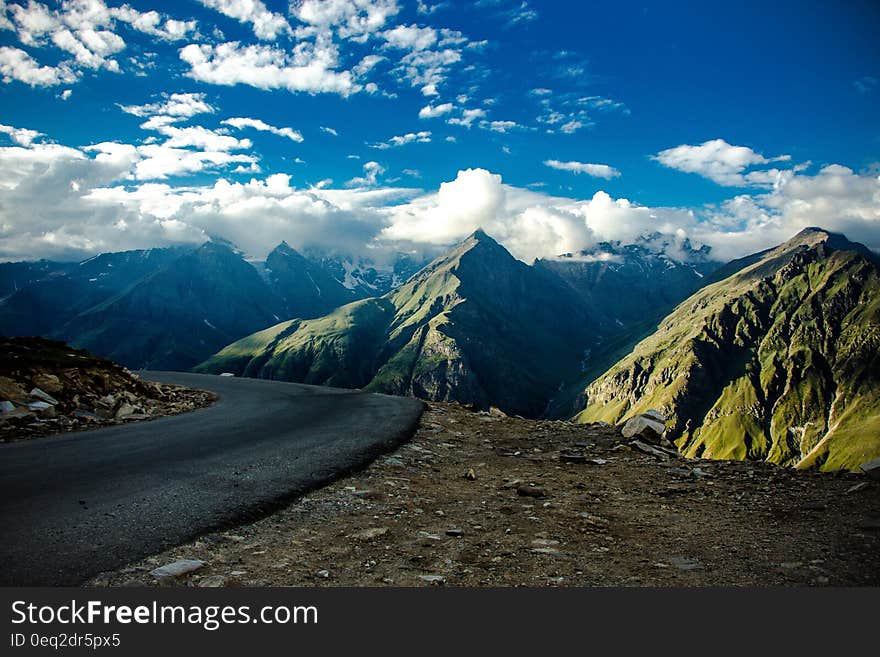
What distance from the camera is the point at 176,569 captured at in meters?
6.54

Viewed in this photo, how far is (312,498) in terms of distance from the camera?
10320mm

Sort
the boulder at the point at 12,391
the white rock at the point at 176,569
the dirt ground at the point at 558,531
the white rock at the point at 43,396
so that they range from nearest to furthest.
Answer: the white rock at the point at 176,569, the dirt ground at the point at 558,531, the boulder at the point at 12,391, the white rock at the point at 43,396

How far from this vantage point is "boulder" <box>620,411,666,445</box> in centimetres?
1622

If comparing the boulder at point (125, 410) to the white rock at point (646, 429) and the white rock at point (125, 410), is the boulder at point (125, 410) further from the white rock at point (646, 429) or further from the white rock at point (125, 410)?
the white rock at point (646, 429)

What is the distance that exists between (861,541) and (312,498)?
9.60 metres

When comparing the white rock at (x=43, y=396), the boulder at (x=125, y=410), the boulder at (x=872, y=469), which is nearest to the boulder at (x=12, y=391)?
the white rock at (x=43, y=396)

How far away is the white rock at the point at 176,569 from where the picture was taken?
6406 mm

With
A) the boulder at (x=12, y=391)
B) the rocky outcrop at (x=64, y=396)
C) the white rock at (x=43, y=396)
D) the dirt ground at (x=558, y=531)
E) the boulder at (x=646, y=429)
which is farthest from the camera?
the white rock at (x=43, y=396)

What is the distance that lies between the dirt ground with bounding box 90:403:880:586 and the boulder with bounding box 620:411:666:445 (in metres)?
2.05

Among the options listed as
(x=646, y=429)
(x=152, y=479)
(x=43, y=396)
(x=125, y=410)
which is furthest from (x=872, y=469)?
(x=43, y=396)

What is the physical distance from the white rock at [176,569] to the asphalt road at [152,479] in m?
0.64

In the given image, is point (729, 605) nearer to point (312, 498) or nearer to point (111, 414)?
point (312, 498)

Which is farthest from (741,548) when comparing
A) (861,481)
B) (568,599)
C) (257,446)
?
(257,446)

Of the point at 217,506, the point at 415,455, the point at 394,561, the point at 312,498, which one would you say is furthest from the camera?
the point at 415,455
